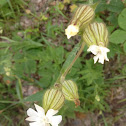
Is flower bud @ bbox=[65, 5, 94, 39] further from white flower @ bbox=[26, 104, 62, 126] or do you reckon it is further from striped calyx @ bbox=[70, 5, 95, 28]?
white flower @ bbox=[26, 104, 62, 126]

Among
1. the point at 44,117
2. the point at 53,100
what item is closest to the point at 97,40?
the point at 53,100

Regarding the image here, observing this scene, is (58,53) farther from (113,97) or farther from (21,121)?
(21,121)

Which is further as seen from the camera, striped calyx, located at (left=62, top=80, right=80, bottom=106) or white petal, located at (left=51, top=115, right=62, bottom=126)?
striped calyx, located at (left=62, top=80, right=80, bottom=106)

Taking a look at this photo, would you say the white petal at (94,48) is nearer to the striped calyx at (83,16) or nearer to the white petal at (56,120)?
the striped calyx at (83,16)

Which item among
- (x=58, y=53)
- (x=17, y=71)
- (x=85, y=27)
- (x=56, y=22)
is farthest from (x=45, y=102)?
(x=56, y=22)

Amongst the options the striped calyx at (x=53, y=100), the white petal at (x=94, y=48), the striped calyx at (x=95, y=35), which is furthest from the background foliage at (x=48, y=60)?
the white petal at (x=94, y=48)

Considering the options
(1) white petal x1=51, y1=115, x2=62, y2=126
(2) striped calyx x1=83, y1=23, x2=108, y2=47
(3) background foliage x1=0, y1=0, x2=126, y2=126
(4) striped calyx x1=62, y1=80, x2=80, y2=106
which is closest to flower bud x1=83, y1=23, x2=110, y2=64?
(2) striped calyx x1=83, y1=23, x2=108, y2=47

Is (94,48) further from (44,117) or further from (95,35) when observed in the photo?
(44,117)
